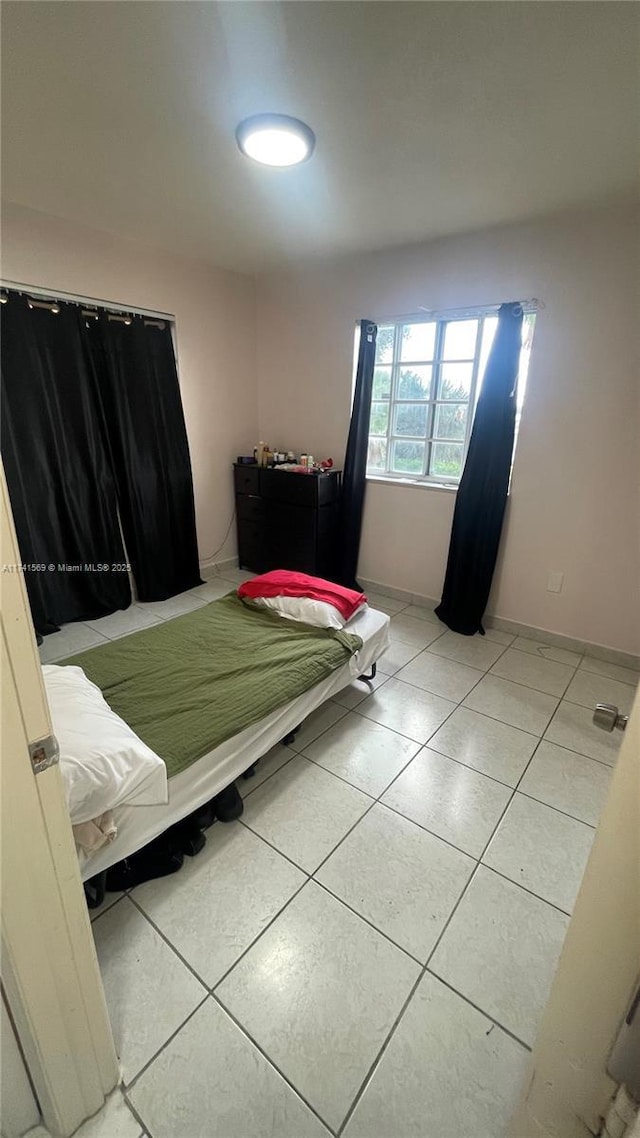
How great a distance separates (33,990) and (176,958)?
614mm

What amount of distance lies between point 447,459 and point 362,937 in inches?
113

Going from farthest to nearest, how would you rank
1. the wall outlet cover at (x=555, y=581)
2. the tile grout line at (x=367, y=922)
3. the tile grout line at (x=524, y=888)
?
the wall outlet cover at (x=555, y=581)
the tile grout line at (x=524, y=888)
the tile grout line at (x=367, y=922)

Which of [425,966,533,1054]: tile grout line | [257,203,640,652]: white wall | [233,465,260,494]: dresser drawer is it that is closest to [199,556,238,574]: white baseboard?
[233,465,260,494]: dresser drawer

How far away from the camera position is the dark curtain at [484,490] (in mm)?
2674

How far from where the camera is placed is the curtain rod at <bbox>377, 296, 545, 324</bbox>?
2.60 meters

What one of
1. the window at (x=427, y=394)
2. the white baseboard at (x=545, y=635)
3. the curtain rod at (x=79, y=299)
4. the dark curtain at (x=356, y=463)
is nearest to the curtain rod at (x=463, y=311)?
the window at (x=427, y=394)

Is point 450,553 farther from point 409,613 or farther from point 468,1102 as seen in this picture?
point 468,1102

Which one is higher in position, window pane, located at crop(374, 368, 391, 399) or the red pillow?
window pane, located at crop(374, 368, 391, 399)

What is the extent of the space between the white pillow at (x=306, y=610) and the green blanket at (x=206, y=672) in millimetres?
42

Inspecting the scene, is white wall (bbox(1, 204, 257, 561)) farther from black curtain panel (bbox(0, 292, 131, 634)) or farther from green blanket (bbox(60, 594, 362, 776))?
green blanket (bbox(60, 594, 362, 776))

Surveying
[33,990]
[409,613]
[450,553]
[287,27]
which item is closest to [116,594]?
[409,613]

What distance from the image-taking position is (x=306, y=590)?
237 centimetres

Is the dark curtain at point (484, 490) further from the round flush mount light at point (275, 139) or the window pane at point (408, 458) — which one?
the round flush mount light at point (275, 139)

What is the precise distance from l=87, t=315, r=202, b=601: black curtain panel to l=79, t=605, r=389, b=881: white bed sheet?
76.1 inches
